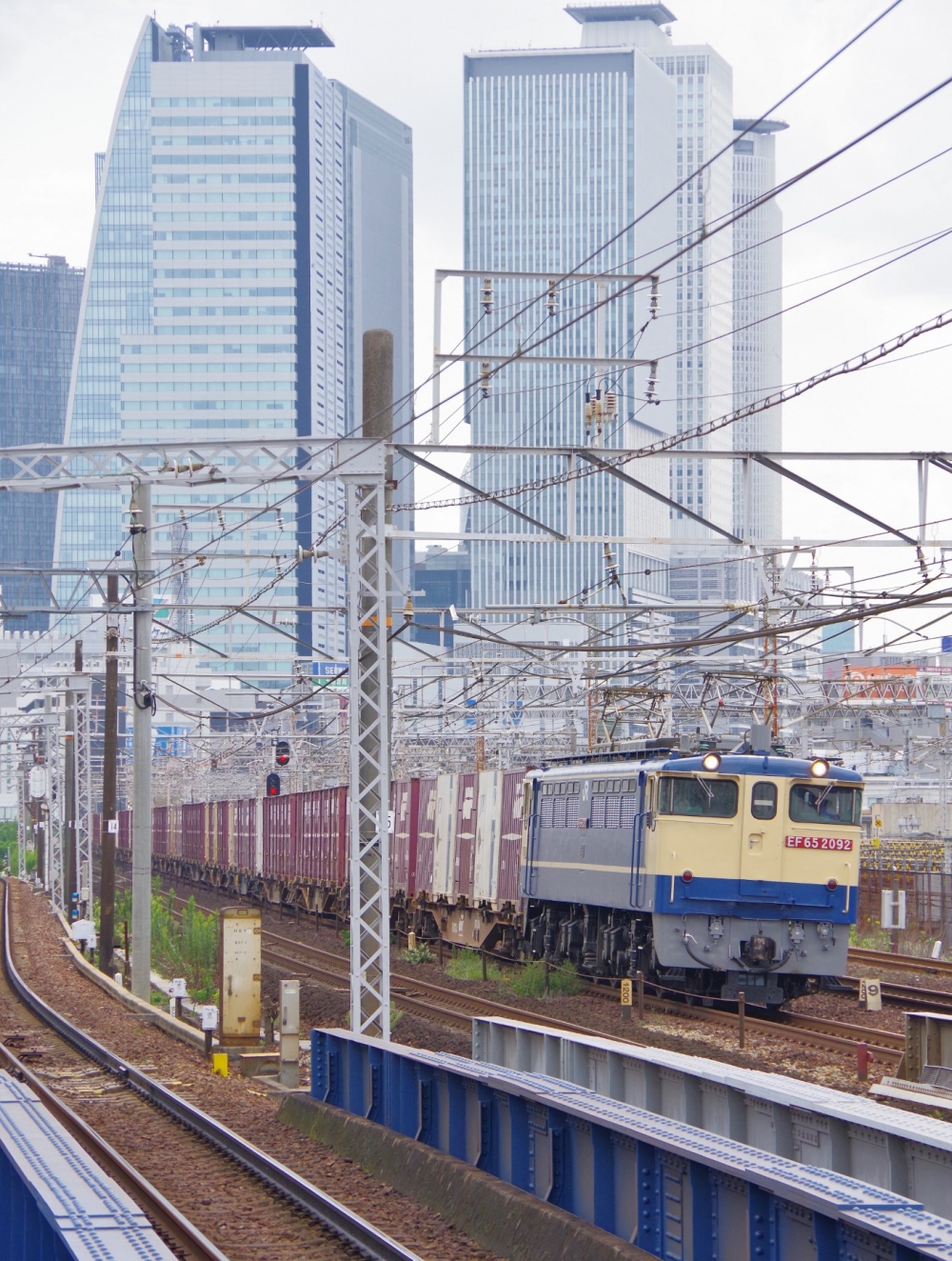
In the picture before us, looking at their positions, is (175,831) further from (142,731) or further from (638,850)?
(638,850)

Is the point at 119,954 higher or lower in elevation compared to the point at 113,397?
lower

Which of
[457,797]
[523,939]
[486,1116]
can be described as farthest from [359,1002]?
[457,797]

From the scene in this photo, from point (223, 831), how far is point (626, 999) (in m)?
35.8

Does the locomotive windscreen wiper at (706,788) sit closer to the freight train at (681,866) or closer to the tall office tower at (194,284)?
the freight train at (681,866)

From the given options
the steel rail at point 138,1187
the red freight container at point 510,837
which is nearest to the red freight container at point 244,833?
the red freight container at point 510,837

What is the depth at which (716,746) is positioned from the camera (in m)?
21.7

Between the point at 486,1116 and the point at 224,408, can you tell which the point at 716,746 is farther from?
the point at 224,408

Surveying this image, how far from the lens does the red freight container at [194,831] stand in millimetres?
59188

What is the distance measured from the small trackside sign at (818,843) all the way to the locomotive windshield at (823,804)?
21 cm

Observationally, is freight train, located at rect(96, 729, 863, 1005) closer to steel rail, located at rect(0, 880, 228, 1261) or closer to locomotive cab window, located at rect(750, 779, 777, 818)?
locomotive cab window, located at rect(750, 779, 777, 818)

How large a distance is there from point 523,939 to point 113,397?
179 m

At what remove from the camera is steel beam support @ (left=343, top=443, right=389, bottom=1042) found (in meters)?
16.8

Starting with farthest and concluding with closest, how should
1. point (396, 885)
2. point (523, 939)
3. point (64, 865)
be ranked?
1. point (64, 865)
2. point (396, 885)
3. point (523, 939)

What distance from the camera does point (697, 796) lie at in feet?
68.2
